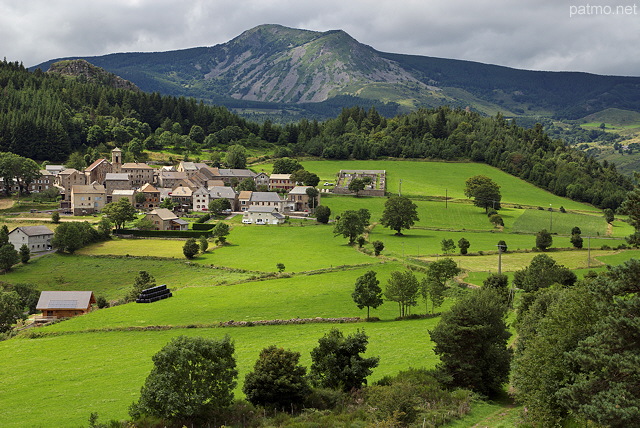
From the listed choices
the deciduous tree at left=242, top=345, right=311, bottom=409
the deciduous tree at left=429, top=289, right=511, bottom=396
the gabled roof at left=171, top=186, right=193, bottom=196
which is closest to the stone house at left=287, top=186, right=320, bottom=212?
the gabled roof at left=171, top=186, right=193, bottom=196

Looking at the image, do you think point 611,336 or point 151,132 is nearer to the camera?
point 611,336

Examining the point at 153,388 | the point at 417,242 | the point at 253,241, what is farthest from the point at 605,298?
the point at 253,241

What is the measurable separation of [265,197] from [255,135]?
69801 millimetres

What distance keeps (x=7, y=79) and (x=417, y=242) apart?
450ft

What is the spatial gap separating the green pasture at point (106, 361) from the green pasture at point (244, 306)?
2312 mm

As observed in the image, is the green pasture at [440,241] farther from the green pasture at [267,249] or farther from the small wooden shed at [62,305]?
the small wooden shed at [62,305]

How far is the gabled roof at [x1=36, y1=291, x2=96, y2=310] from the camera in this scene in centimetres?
5237

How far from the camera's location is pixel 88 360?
36.2m

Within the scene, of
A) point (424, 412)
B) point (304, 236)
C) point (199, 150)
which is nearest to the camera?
point (424, 412)

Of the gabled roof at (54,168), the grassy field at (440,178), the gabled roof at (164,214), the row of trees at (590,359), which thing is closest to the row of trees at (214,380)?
the row of trees at (590,359)

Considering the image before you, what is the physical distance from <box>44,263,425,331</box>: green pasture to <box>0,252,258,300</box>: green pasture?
5.65 meters

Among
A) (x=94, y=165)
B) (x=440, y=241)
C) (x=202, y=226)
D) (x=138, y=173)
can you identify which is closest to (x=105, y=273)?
(x=202, y=226)

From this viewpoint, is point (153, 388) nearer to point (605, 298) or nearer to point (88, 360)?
point (88, 360)

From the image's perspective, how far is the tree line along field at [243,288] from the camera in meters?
32.4
